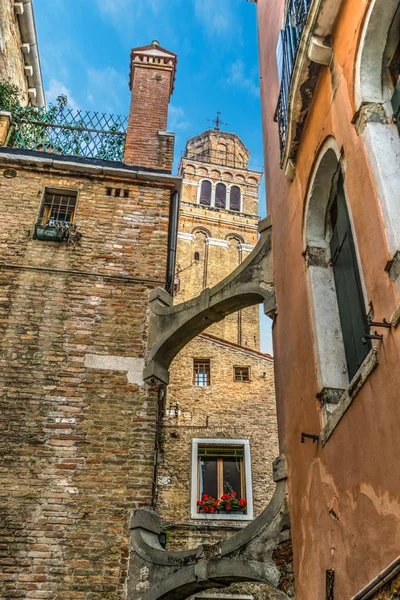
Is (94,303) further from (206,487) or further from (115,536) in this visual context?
(206,487)

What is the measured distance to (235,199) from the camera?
156 feet

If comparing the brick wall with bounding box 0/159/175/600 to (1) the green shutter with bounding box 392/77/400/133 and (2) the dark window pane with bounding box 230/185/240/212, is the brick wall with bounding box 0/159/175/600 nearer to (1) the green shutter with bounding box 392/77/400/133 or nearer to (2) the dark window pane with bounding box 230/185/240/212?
(1) the green shutter with bounding box 392/77/400/133

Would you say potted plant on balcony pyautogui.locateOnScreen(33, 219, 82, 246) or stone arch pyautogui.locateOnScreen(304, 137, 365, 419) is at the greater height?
potted plant on balcony pyautogui.locateOnScreen(33, 219, 82, 246)

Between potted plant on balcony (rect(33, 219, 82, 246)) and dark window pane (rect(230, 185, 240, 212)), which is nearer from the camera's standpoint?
potted plant on balcony (rect(33, 219, 82, 246))

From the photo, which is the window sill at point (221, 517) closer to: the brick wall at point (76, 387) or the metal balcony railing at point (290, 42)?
the brick wall at point (76, 387)

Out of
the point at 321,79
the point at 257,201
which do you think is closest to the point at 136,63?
the point at 321,79

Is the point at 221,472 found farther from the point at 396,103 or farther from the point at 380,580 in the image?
the point at 396,103

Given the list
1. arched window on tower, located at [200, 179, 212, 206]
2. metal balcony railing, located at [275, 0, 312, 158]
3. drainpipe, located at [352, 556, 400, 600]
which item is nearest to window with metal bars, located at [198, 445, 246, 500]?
metal balcony railing, located at [275, 0, 312, 158]

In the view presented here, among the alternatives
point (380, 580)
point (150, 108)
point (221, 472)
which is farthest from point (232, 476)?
point (380, 580)

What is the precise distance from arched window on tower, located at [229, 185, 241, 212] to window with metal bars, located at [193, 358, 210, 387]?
3048 cm

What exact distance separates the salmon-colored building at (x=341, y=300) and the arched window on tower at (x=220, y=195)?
39.9 meters

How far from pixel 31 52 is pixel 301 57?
1385 centimetres

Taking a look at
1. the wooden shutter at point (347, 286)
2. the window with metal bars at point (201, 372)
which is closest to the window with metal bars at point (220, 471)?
the window with metal bars at point (201, 372)

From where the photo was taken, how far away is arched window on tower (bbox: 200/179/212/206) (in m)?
46.6
